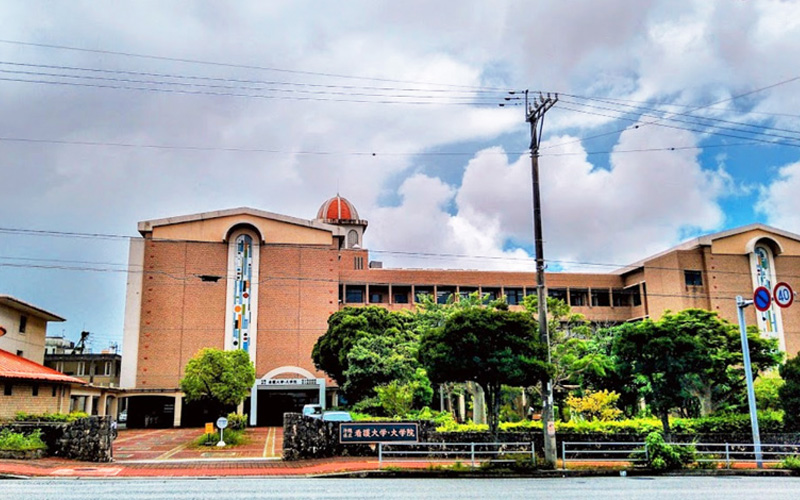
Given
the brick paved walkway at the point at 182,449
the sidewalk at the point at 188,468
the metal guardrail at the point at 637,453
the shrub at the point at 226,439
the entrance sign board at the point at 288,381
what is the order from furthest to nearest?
1. the entrance sign board at the point at 288,381
2. the shrub at the point at 226,439
3. the brick paved walkway at the point at 182,449
4. the metal guardrail at the point at 637,453
5. the sidewalk at the point at 188,468

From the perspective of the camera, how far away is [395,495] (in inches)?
502

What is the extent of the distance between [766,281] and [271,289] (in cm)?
3567

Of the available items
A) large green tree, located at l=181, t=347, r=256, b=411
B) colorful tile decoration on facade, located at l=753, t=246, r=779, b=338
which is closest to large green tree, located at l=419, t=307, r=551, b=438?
large green tree, located at l=181, t=347, r=256, b=411

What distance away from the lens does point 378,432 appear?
63.6 feet

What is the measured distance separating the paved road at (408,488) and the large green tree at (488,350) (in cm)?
323

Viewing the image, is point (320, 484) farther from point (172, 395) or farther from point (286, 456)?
point (172, 395)

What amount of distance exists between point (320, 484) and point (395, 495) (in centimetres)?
276

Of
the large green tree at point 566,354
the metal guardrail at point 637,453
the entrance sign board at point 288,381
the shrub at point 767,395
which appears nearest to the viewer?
the metal guardrail at point 637,453

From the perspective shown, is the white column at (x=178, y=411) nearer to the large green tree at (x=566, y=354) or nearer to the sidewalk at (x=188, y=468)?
the sidewalk at (x=188, y=468)

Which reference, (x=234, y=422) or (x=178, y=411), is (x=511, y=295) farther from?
(x=234, y=422)

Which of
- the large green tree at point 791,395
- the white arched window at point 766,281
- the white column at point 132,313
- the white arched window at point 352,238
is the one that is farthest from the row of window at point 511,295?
the large green tree at point 791,395

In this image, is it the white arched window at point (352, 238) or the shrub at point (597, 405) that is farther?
the white arched window at point (352, 238)

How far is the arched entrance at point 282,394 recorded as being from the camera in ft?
136

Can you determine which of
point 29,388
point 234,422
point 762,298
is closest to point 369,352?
point 234,422
